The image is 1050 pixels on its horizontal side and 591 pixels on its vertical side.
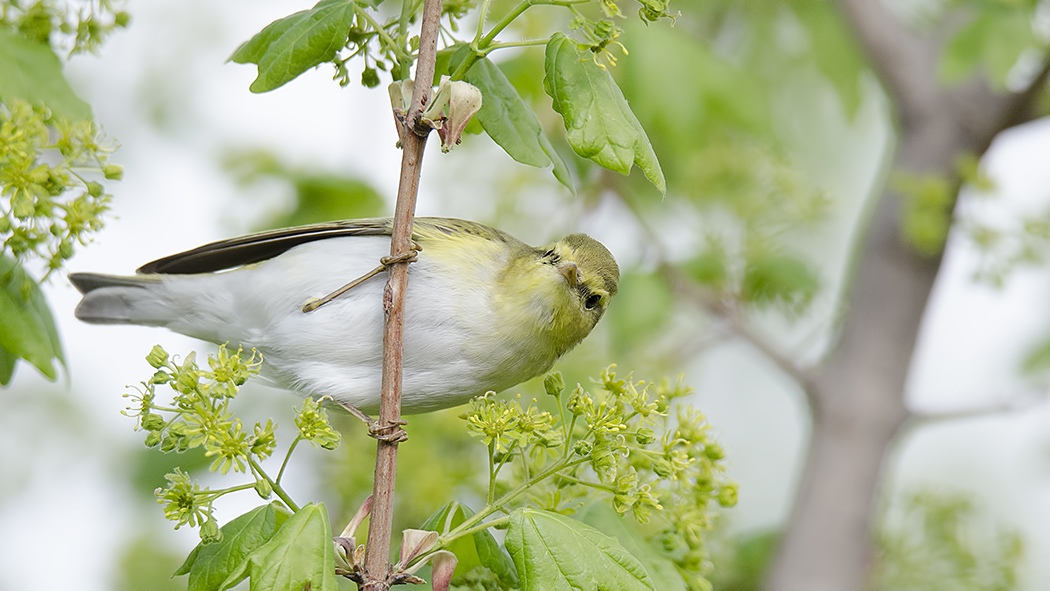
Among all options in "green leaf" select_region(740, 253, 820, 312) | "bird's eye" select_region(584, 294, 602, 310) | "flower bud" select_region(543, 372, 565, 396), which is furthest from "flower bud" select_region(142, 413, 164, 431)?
"green leaf" select_region(740, 253, 820, 312)

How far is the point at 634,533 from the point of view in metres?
2.12

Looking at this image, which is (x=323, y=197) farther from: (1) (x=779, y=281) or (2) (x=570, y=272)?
(1) (x=779, y=281)

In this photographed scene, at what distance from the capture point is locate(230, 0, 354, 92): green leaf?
5.97 feet

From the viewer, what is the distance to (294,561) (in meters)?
1.57

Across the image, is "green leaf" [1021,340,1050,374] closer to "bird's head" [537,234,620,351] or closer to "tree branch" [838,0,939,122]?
"tree branch" [838,0,939,122]

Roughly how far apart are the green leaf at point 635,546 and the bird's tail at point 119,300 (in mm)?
1522

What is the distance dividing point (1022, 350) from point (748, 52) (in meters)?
2.09

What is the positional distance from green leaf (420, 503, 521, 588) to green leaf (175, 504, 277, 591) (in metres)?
0.34

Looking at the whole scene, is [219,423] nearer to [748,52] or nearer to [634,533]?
[634,533]

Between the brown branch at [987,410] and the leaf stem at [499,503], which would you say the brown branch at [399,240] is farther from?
the brown branch at [987,410]

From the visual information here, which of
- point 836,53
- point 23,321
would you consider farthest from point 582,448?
point 836,53

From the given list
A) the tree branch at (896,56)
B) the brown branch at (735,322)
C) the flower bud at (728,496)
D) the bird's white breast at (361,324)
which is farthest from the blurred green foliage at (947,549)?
the bird's white breast at (361,324)

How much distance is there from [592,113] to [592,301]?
4.11 feet

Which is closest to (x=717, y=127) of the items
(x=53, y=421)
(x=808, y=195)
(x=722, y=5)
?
(x=808, y=195)
